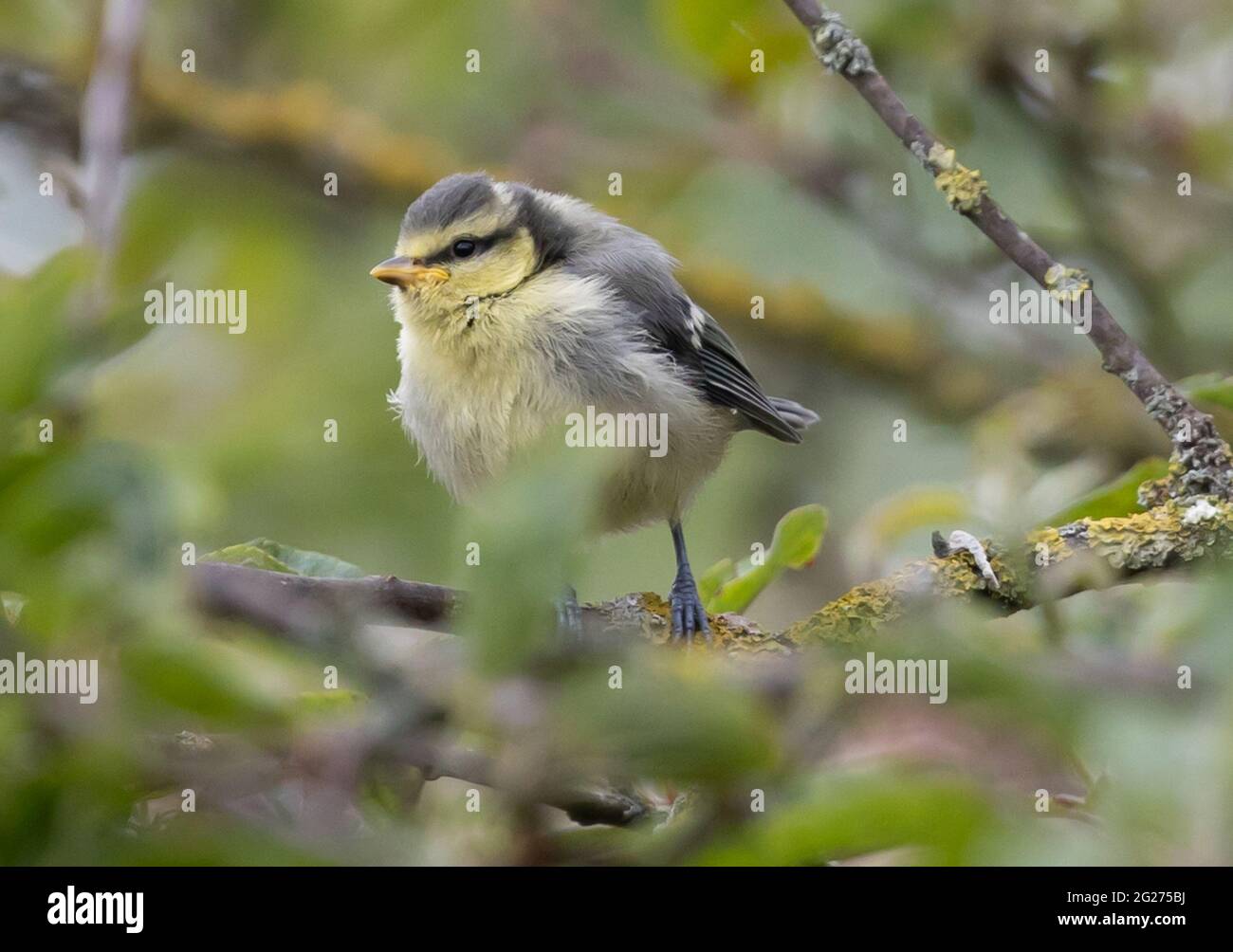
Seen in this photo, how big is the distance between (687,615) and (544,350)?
719mm

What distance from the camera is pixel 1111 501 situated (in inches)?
72.4

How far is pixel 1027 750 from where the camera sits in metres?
0.86

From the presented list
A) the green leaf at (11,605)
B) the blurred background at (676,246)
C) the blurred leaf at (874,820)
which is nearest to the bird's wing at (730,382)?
the blurred background at (676,246)

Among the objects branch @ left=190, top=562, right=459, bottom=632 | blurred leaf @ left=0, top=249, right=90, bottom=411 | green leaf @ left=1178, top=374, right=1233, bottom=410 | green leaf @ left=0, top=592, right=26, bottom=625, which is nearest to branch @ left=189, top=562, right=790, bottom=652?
branch @ left=190, top=562, right=459, bottom=632

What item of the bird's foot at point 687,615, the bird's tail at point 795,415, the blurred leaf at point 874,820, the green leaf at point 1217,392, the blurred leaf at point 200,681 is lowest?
the blurred leaf at point 874,820

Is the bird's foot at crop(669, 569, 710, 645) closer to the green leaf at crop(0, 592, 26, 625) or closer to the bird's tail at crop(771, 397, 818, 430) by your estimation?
the bird's tail at crop(771, 397, 818, 430)

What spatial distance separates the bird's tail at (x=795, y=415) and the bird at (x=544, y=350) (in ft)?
0.27

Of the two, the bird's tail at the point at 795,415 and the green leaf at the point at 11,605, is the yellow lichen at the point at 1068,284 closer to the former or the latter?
the bird's tail at the point at 795,415

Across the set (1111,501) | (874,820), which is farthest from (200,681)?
(1111,501)

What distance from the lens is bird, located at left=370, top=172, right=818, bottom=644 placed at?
8.13ft

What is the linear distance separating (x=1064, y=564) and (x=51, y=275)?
1353 mm

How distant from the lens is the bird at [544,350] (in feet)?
8.13
